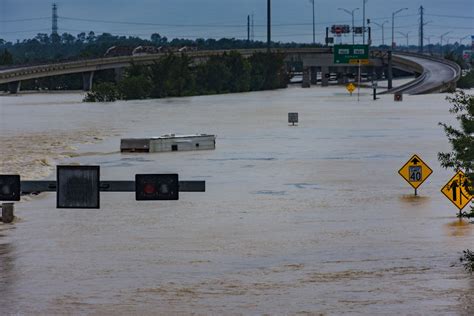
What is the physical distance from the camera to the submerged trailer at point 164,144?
2625 inches

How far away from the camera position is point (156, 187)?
24.0m

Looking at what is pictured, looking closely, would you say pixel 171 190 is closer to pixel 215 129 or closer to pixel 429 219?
pixel 429 219

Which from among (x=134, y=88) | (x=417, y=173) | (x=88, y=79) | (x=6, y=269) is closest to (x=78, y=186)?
(x=6, y=269)

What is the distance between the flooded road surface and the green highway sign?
11034 cm

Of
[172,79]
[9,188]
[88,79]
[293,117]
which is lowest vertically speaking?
[9,188]

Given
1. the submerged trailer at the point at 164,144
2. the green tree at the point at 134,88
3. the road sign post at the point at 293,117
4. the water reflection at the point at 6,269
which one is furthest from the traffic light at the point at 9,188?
the green tree at the point at 134,88

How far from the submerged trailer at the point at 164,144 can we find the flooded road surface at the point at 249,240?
1.64 m

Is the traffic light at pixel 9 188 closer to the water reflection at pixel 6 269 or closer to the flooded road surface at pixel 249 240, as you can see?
the flooded road surface at pixel 249 240

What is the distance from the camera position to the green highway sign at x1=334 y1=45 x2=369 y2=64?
179250mm

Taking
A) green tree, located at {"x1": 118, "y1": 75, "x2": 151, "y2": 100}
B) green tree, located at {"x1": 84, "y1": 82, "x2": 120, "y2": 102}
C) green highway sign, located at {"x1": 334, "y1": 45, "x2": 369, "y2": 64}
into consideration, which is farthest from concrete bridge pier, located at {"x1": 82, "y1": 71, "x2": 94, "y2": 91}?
green highway sign, located at {"x1": 334, "y1": 45, "x2": 369, "y2": 64}

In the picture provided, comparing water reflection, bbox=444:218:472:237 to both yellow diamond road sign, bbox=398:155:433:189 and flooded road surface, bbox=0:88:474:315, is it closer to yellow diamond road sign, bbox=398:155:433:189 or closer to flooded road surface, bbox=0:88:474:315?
flooded road surface, bbox=0:88:474:315

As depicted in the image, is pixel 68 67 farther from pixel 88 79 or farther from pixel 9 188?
pixel 9 188

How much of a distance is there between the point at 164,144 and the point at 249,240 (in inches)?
1297

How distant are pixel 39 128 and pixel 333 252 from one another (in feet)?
207
